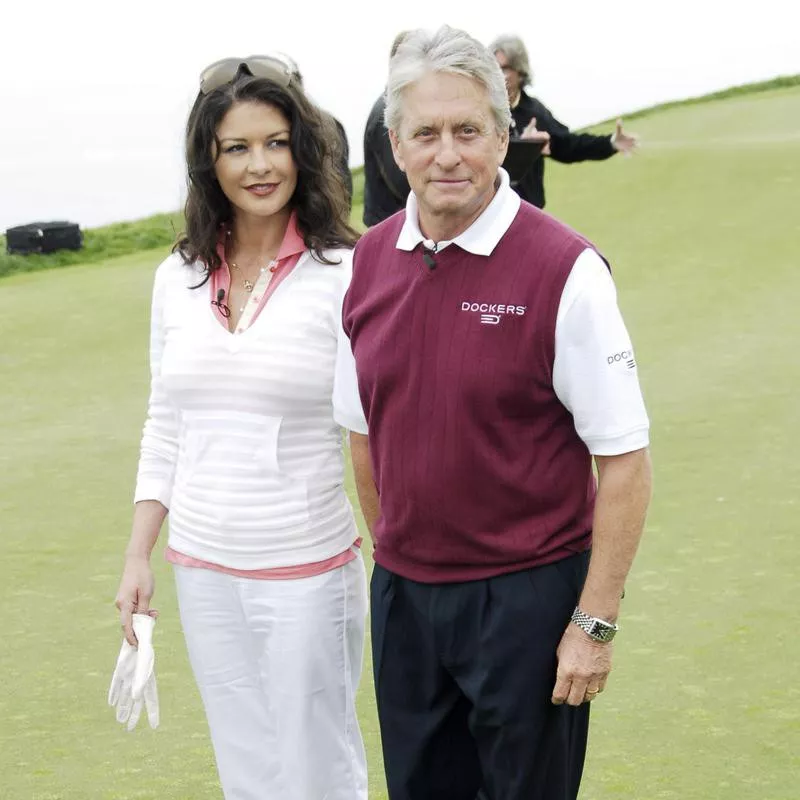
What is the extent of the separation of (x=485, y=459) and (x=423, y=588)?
9.6 inches

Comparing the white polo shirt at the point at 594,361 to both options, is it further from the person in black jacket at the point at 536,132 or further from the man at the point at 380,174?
the person in black jacket at the point at 536,132

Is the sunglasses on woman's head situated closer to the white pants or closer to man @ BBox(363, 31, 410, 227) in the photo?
the white pants

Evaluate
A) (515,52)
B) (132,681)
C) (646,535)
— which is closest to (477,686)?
(132,681)

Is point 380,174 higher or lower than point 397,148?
lower

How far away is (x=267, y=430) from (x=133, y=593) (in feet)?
1.27

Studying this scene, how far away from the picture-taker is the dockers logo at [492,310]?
7.23 ft

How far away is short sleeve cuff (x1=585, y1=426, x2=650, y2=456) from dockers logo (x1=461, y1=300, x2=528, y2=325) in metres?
0.21

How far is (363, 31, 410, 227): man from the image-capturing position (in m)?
6.08

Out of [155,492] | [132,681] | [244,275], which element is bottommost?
[132,681]

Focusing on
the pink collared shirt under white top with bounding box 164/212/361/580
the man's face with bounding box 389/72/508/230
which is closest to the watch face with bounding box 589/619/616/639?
the pink collared shirt under white top with bounding box 164/212/361/580

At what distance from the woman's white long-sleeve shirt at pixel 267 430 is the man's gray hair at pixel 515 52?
463 cm

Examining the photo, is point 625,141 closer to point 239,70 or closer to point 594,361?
point 239,70

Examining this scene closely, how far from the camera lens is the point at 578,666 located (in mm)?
2281

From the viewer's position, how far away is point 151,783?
3312 mm
